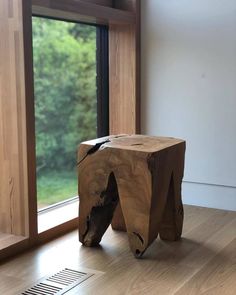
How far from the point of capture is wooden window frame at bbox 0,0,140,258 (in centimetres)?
243

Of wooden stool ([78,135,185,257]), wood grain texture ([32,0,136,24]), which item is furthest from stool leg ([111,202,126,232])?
wood grain texture ([32,0,136,24])

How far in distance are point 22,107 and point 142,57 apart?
123 centimetres

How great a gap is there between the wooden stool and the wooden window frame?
0.84 feet

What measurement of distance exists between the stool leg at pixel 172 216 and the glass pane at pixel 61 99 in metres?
0.79

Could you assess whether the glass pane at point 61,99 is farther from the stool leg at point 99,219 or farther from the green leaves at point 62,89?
the stool leg at point 99,219

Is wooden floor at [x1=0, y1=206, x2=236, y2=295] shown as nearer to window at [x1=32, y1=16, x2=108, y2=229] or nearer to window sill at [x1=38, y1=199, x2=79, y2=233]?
window sill at [x1=38, y1=199, x2=79, y2=233]

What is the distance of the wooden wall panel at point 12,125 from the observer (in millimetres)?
2400

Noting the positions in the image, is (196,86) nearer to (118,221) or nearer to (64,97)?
(64,97)

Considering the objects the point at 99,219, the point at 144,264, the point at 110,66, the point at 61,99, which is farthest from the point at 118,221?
the point at 110,66

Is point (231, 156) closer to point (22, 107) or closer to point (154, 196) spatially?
point (154, 196)

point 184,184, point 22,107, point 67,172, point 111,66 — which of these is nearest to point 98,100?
point 111,66

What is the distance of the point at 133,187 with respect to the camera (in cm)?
235

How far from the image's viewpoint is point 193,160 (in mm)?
3283

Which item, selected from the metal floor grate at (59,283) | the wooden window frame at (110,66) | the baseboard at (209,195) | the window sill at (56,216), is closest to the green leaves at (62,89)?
the wooden window frame at (110,66)
